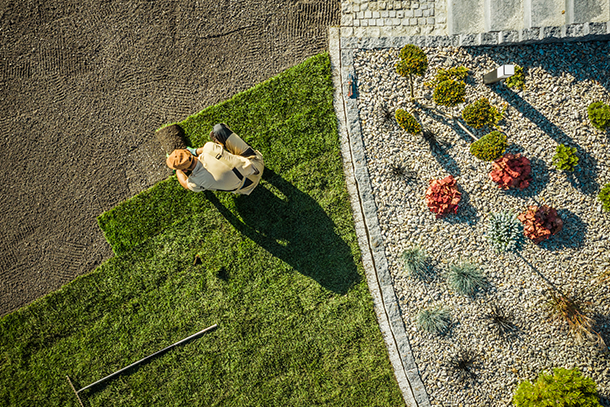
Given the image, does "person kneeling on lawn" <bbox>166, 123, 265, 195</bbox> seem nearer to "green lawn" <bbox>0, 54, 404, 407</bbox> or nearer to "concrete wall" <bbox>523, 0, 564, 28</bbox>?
"green lawn" <bbox>0, 54, 404, 407</bbox>

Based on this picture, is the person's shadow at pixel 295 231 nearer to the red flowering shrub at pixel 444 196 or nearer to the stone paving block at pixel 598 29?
the red flowering shrub at pixel 444 196

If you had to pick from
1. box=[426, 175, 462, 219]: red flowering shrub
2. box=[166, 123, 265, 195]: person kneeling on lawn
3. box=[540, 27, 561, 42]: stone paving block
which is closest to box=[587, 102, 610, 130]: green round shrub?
box=[540, 27, 561, 42]: stone paving block

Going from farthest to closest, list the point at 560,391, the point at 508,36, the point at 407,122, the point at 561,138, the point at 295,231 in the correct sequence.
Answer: the point at 295,231 → the point at 561,138 → the point at 407,122 → the point at 508,36 → the point at 560,391

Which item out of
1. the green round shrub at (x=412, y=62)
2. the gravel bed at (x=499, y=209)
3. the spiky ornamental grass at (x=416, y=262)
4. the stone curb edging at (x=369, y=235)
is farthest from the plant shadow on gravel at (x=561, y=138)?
the spiky ornamental grass at (x=416, y=262)

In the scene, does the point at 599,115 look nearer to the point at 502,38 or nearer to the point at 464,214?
the point at 502,38

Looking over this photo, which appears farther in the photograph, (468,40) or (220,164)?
(468,40)

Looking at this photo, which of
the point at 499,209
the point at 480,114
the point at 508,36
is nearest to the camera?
the point at 480,114

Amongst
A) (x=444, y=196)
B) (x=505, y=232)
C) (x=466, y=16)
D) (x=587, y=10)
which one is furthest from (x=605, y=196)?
(x=466, y=16)
